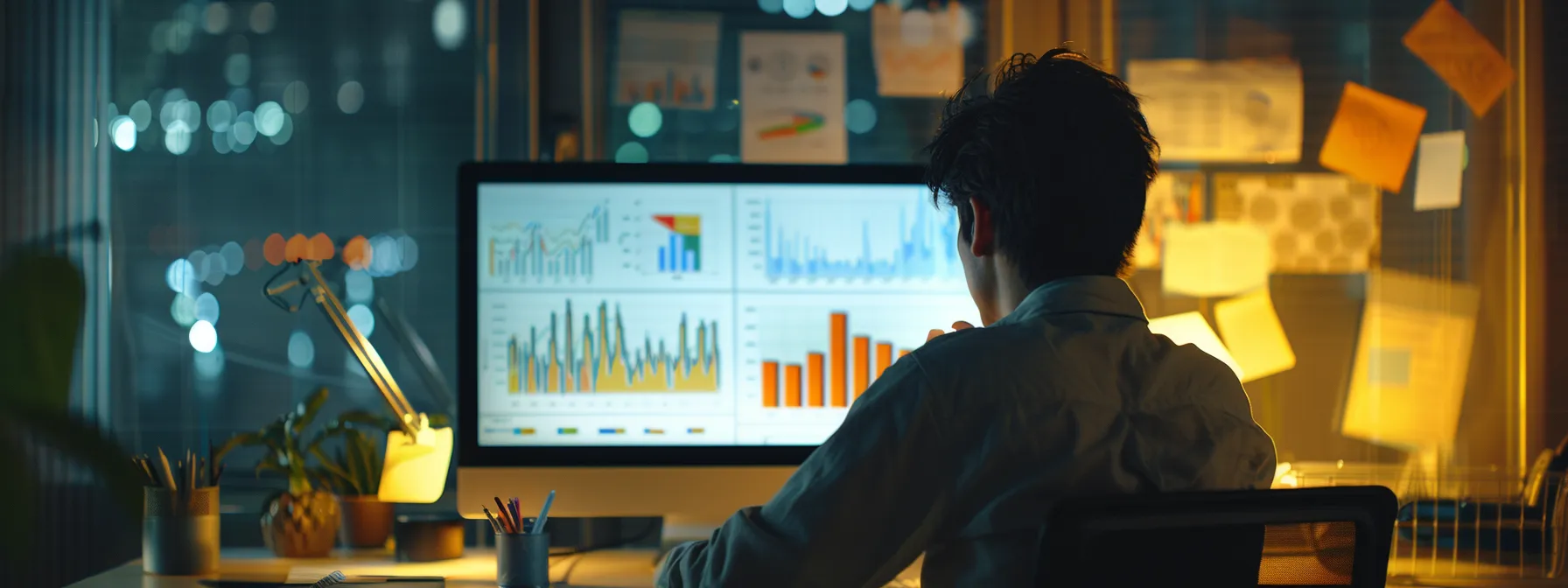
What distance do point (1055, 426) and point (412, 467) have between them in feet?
2.99

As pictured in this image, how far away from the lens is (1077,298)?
732mm

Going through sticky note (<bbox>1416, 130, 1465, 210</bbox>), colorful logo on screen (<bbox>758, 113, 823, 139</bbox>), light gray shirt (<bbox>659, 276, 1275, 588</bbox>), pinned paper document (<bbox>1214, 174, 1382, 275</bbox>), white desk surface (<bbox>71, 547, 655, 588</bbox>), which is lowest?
white desk surface (<bbox>71, 547, 655, 588</bbox>)

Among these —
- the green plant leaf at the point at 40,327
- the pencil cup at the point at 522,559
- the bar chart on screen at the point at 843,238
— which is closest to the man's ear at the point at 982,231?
the bar chart on screen at the point at 843,238

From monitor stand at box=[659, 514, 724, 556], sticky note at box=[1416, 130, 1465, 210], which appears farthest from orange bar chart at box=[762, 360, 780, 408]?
sticky note at box=[1416, 130, 1465, 210]

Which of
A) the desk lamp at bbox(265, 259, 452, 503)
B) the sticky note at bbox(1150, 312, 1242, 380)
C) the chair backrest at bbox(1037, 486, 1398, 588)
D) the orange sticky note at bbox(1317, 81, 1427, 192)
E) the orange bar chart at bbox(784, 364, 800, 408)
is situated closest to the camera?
the chair backrest at bbox(1037, 486, 1398, 588)

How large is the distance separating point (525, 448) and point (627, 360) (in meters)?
0.14

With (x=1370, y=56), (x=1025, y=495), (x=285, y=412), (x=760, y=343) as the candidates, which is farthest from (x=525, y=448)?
(x=1370, y=56)

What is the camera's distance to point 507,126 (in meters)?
1.56

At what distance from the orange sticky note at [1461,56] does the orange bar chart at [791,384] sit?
1.02 meters

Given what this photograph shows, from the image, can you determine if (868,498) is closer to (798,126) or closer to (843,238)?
(843,238)

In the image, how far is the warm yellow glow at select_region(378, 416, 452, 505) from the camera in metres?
1.34

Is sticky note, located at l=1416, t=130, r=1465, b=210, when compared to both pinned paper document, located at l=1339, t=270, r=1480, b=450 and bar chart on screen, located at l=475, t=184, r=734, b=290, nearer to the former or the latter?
pinned paper document, located at l=1339, t=270, r=1480, b=450

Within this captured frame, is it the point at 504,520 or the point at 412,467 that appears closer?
the point at 504,520

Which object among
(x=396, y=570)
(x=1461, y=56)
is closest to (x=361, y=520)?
(x=396, y=570)
